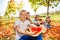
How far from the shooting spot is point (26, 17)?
1.34m

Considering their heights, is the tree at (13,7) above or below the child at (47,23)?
above

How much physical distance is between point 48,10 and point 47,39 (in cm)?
28

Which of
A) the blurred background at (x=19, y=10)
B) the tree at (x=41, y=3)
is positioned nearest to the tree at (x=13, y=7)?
the blurred background at (x=19, y=10)

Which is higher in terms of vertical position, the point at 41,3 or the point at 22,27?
the point at 41,3

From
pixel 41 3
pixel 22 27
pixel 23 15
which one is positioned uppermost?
pixel 41 3

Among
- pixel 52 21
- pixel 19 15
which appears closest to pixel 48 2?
pixel 52 21

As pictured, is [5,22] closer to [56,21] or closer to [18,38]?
[18,38]

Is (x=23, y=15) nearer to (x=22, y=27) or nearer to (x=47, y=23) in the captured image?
(x=22, y=27)

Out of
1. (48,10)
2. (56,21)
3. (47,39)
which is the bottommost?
(47,39)

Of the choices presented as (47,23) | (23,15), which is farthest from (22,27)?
(47,23)

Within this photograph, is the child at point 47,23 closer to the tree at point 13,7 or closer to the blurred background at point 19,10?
the blurred background at point 19,10

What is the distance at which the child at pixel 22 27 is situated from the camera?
1.32m

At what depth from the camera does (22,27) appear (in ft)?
4.38

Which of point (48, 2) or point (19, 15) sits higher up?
point (48, 2)
